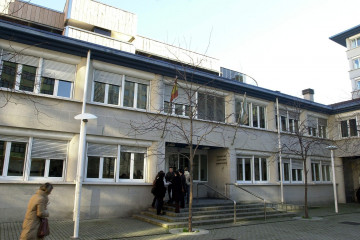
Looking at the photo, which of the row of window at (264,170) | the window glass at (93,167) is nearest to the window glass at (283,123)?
the row of window at (264,170)

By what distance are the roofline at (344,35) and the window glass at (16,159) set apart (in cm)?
3877

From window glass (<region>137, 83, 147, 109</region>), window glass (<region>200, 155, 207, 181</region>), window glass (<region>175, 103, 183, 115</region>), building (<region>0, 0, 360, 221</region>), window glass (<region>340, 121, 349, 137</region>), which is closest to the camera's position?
building (<region>0, 0, 360, 221</region>)

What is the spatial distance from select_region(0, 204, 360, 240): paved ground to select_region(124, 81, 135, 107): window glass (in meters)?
5.07

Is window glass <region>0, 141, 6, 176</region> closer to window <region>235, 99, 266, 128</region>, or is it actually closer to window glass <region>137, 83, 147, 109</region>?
window glass <region>137, 83, 147, 109</region>

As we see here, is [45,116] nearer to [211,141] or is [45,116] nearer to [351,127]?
[211,141]

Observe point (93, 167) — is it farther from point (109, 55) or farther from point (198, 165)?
point (198, 165)

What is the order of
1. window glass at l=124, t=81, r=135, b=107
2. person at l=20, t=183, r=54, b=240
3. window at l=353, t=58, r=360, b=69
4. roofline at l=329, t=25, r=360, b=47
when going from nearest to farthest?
person at l=20, t=183, r=54, b=240 < window glass at l=124, t=81, r=135, b=107 < roofline at l=329, t=25, r=360, b=47 < window at l=353, t=58, r=360, b=69

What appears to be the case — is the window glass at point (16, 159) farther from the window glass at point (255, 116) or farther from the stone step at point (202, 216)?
the window glass at point (255, 116)

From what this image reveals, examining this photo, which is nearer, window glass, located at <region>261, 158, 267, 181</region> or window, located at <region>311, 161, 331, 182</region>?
window glass, located at <region>261, 158, 267, 181</region>

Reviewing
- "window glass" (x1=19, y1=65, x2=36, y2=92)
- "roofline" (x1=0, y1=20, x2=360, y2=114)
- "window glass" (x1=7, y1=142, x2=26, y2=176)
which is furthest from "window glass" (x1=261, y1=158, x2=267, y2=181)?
"window glass" (x1=19, y1=65, x2=36, y2=92)

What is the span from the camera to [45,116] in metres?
11.5

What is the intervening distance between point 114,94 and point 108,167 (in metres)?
3.26

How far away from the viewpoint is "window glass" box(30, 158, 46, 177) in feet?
36.9

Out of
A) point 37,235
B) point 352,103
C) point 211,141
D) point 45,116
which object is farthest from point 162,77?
point 352,103
